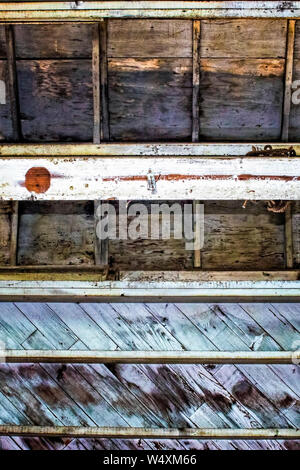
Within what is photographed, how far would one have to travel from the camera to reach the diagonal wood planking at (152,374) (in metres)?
2.52

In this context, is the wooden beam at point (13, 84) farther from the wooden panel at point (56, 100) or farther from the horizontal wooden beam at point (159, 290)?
the horizontal wooden beam at point (159, 290)

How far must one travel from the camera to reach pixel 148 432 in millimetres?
2559

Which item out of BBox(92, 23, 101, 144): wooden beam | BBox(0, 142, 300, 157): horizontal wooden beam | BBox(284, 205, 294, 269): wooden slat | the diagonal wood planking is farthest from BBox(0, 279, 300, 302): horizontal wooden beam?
BBox(92, 23, 101, 144): wooden beam

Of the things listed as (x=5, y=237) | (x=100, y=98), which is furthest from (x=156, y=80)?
(x=5, y=237)

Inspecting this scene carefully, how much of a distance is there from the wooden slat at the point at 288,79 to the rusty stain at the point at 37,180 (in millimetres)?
1764

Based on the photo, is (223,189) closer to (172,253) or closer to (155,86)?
(172,253)

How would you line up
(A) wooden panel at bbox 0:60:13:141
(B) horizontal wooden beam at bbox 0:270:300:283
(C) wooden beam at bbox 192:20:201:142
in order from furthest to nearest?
(A) wooden panel at bbox 0:60:13:141 → (C) wooden beam at bbox 192:20:201:142 → (B) horizontal wooden beam at bbox 0:270:300:283

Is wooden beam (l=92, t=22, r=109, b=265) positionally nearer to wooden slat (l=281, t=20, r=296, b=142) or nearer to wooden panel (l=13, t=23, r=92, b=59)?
wooden panel (l=13, t=23, r=92, b=59)

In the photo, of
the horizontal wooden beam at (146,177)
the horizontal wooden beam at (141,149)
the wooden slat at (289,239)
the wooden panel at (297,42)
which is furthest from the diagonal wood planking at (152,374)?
the wooden panel at (297,42)

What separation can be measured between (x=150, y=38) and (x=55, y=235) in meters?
1.59

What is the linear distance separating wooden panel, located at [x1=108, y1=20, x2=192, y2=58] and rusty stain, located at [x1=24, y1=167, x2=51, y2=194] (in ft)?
4.14

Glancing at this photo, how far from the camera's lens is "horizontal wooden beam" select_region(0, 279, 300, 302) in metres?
2.44

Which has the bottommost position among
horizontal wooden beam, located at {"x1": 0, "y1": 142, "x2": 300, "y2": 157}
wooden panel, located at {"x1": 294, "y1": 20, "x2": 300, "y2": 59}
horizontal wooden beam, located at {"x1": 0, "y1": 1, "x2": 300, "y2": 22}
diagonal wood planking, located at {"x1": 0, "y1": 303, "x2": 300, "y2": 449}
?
diagonal wood planking, located at {"x1": 0, "y1": 303, "x2": 300, "y2": 449}
